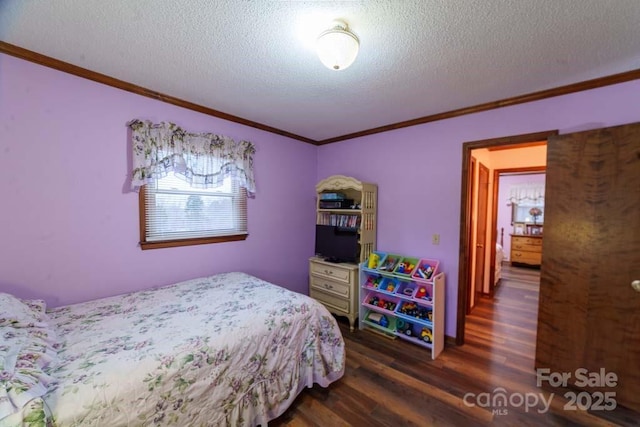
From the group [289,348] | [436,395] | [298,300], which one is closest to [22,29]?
[298,300]

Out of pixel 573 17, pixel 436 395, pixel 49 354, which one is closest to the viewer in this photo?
pixel 49 354

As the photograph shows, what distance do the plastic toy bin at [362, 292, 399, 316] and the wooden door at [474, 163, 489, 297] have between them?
1.63 metres

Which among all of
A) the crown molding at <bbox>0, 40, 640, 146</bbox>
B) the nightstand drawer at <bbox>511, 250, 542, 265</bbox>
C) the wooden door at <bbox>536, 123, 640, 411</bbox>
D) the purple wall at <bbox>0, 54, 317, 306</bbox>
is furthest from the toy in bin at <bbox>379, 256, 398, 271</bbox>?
the nightstand drawer at <bbox>511, 250, 542, 265</bbox>

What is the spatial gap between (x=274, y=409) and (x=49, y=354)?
125 centimetres

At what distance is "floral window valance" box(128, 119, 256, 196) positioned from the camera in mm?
2104

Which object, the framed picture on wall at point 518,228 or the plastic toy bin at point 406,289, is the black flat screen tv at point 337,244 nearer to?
the plastic toy bin at point 406,289

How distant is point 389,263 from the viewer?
2967 millimetres

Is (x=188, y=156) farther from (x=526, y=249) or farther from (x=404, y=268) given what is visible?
(x=526, y=249)

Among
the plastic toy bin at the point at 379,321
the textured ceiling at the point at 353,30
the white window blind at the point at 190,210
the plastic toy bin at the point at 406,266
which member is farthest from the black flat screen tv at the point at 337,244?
the textured ceiling at the point at 353,30

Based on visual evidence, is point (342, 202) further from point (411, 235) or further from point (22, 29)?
point (22, 29)

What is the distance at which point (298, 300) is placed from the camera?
1972 mm

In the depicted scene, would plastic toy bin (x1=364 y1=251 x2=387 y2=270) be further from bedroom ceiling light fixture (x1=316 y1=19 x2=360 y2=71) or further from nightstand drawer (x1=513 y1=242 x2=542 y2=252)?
nightstand drawer (x1=513 y1=242 x2=542 y2=252)

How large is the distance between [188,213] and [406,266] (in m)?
2.33

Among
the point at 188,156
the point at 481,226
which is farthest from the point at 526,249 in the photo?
the point at 188,156
